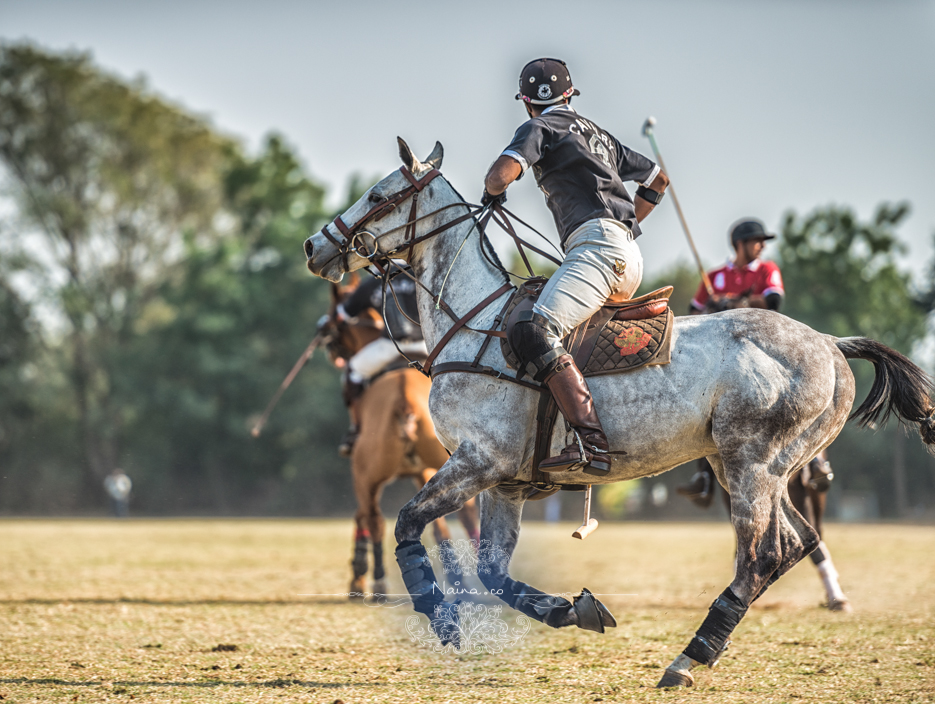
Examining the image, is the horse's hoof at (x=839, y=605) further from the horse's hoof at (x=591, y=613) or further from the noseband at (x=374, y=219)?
the noseband at (x=374, y=219)

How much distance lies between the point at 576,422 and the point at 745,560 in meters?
1.36

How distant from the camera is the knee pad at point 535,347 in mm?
5156

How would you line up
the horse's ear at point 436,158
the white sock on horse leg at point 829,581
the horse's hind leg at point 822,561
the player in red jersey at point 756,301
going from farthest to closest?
1. the white sock on horse leg at point 829,581
2. the horse's hind leg at point 822,561
3. the player in red jersey at point 756,301
4. the horse's ear at point 436,158

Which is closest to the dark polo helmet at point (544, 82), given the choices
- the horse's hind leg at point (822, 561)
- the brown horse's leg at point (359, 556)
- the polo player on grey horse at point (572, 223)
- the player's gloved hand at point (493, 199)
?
the polo player on grey horse at point (572, 223)

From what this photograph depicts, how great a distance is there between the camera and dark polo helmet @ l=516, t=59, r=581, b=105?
566cm

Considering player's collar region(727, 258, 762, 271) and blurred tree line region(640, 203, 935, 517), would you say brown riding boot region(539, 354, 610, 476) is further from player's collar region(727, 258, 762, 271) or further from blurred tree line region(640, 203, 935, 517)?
blurred tree line region(640, 203, 935, 517)

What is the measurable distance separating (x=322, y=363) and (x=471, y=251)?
36888mm

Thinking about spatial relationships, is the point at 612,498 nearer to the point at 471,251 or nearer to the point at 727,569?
the point at 727,569

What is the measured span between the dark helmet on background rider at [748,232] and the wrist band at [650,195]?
9.90 ft

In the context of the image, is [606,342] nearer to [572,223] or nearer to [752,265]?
[572,223]

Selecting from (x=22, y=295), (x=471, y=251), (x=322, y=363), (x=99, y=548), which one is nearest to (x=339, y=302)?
(x=471, y=251)

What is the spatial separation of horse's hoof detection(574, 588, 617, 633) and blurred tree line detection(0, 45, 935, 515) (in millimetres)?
36185

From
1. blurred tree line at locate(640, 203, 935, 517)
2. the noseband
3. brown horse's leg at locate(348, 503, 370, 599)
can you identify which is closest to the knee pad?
the noseband
